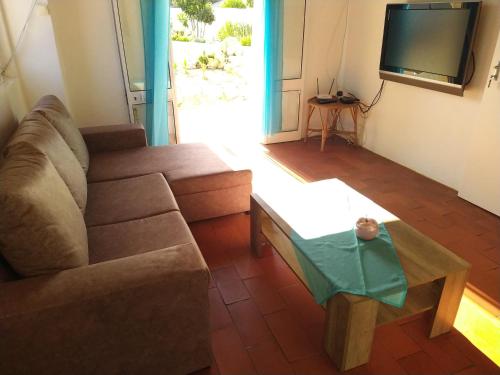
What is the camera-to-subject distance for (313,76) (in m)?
4.32

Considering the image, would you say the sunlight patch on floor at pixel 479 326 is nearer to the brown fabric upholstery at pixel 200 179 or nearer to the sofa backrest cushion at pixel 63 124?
the brown fabric upholstery at pixel 200 179

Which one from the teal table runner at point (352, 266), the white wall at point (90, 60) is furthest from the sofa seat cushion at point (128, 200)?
the white wall at point (90, 60)

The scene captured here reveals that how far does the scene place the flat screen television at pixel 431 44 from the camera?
2748 mm

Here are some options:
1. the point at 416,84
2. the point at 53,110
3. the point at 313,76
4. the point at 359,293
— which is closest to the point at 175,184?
the point at 53,110

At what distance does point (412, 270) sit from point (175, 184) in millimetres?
1539

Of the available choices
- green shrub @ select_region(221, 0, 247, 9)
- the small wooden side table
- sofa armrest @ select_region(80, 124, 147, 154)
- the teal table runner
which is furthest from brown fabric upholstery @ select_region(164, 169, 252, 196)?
green shrub @ select_region(221, 0, 247, 9)

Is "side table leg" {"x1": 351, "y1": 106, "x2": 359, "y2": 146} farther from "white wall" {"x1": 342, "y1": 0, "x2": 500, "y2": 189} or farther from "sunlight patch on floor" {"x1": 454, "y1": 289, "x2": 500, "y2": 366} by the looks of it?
"sunlight patch on floor" {"x1": 454, "y1": 289, "x2": 500, "y2": 366}

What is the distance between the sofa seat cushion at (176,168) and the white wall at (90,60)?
0.88m

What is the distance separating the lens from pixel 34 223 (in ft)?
3.92

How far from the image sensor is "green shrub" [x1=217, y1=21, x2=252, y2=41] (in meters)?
6.26

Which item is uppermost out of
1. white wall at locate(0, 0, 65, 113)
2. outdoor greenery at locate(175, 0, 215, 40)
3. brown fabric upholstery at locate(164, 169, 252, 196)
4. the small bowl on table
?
outdoor greenery at locate(175, 0, 215, 40)

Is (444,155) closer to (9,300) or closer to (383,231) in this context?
(383,231)

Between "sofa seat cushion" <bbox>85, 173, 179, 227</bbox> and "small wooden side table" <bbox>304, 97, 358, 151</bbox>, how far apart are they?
7.34 feet

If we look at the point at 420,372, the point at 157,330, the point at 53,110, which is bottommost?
the point at 420,372
